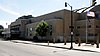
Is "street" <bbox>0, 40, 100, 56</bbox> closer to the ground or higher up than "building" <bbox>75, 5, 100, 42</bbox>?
closer to the ground

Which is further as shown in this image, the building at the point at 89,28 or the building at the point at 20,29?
the building at the point at 20,29

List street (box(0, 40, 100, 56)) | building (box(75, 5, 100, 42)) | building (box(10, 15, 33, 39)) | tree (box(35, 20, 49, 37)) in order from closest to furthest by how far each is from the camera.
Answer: street (box(0, 40, 100, 56)) < building (box(75, 5, 100, 42)) < tree (box(35, 20, 49, 37)) < building (box(10, 15, 33, 39))

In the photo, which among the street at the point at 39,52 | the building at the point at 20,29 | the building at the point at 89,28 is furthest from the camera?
the building at the point at 20,29

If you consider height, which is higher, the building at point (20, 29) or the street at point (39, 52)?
the building at point (20, 29)

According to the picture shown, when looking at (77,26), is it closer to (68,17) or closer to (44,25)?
(68,17)

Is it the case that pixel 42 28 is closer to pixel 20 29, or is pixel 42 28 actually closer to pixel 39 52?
pixel 20 29

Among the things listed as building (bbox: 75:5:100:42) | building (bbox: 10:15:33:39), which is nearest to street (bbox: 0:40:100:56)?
building (bbox: 75:5:100:42)

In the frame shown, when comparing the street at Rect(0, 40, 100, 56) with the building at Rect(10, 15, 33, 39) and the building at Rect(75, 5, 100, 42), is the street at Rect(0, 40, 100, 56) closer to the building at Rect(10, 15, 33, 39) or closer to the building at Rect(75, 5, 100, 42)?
the building at Rect(75, 5, 100, 42)

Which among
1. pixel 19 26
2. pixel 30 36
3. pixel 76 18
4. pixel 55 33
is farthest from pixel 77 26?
pixel 19 26

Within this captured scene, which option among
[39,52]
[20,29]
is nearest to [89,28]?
[39,52]

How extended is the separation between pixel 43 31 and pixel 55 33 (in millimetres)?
3884

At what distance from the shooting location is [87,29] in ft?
182

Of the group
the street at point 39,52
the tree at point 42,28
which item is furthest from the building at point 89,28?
the street at point 39,52

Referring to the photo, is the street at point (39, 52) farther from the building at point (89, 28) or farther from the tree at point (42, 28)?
the tree at point (42, 28)
